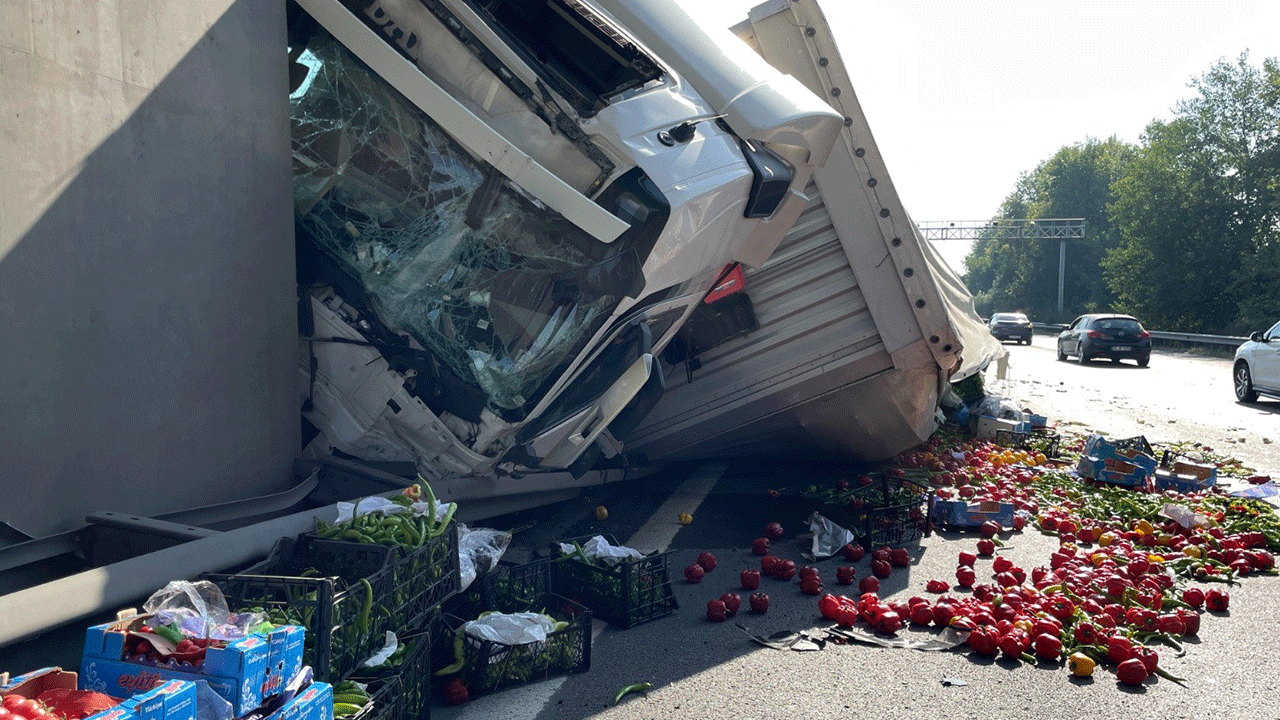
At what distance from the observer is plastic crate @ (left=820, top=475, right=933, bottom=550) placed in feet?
20.0

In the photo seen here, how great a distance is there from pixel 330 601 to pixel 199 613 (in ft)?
1.15

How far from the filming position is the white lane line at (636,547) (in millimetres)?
3521

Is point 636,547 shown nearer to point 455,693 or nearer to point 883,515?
point 883,515

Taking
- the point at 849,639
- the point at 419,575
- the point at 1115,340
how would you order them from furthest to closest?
the point at 1115,340 < the point at 849,639 < the point at 419,575

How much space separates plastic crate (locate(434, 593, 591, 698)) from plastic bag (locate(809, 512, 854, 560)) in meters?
2.36

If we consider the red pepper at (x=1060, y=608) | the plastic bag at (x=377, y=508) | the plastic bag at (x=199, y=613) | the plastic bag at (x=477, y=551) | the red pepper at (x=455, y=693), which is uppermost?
the plastic bag at (x=377, y=508)

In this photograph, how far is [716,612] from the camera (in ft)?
15.3

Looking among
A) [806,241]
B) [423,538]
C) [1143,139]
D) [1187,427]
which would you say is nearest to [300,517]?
[423,538]

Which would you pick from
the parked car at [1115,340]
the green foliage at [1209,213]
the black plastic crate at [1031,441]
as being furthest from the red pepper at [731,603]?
the green foliage at [1209,213]

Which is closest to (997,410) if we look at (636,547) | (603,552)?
(636,547)

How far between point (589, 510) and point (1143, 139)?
183 feet

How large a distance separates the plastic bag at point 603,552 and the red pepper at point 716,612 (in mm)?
435

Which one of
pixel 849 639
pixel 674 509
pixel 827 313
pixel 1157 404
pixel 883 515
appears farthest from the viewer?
pixel 1157 404

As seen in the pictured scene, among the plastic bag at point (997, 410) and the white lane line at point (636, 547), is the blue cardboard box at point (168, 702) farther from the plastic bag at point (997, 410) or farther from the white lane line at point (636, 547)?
the plastic bag at point (997, 410)
